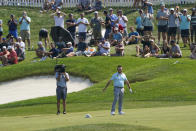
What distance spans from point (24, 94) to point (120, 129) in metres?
17.0

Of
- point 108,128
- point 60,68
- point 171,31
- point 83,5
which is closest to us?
point 108,128

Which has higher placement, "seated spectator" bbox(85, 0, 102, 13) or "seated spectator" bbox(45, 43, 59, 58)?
"seated spectator" bbox(85, 0, 102, 13)

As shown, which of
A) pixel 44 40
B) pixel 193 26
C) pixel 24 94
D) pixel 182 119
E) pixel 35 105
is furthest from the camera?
pixel 44 40

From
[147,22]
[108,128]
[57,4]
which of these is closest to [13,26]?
[57,4]

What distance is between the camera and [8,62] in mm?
37156

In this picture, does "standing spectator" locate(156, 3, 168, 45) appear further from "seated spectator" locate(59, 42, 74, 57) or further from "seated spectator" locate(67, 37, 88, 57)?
"seated spectator" locate(59, 42, 74, 57)

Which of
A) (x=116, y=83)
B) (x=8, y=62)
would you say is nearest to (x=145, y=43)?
(x=8, y=62)

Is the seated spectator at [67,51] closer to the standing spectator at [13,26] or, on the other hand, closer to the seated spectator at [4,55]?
the seated spectator at [4,55]

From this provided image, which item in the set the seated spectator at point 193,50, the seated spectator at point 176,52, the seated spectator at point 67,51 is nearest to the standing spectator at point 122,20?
the seated spectator at point 67,51

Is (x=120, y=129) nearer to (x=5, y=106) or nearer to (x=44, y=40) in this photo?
(x=5, y=106)

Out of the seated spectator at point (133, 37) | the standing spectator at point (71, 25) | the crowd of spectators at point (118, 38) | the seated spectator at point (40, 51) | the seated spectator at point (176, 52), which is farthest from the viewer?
the standing spectator at point (71, 25)

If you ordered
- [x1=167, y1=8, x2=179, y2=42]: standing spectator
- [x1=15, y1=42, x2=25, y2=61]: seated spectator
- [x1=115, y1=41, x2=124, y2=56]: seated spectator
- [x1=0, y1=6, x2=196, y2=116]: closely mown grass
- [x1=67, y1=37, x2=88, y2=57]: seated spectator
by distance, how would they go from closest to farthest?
1. [x1=0, y1=6, x2=196, y2=116]: closely mown grass
2. [x1=115, y1=41, x2=124, y2=56]: seated spectator
3. [x1=167, y1=8, x2=179, y2=42]: standing spectator
4. [x1=67, y1=37, x2=88, y2=57]: seated spectator
5. [x1=15, y1=42, x2=25, y2=61]: seated spectator

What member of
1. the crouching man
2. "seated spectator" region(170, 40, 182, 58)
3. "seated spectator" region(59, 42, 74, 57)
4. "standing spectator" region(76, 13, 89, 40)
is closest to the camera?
the crouching man

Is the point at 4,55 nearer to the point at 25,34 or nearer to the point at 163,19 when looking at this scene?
the point at 25,34
